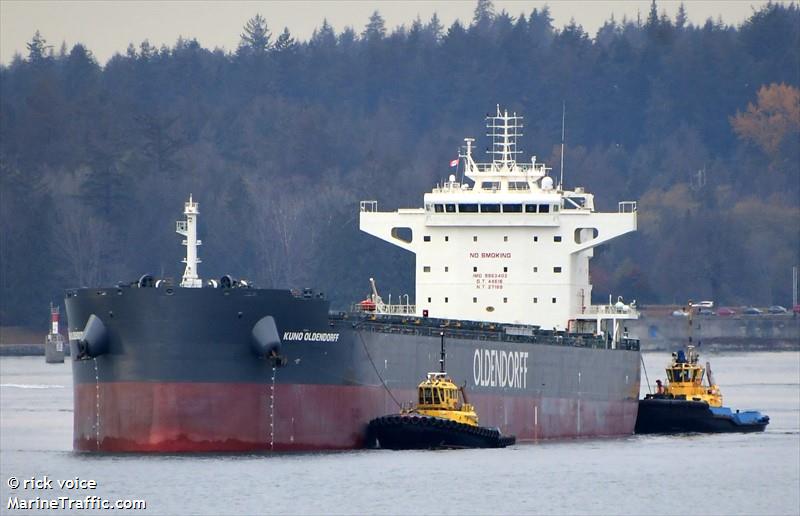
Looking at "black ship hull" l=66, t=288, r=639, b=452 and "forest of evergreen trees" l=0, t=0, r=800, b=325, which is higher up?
"forest of evergreen trees" l=0, t=0, r=800, b=325

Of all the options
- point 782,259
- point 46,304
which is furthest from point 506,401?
point 782,259

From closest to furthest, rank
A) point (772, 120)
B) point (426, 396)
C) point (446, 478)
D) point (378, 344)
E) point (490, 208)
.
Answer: point (446, 478) < point (426, 396) < point (378, 344) < point (490, 208) < point (772, 120)

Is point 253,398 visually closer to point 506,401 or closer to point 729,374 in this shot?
point 506,401

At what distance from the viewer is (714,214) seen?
118 metres

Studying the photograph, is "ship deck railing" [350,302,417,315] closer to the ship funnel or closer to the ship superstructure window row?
the ship superstructure window row

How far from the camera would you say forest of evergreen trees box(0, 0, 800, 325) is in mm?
98500

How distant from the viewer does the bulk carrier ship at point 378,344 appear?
36.8 metres

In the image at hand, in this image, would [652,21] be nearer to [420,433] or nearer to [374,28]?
[374,28]

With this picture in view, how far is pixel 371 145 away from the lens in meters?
130

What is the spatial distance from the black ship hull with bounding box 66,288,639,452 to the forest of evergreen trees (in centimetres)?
4802

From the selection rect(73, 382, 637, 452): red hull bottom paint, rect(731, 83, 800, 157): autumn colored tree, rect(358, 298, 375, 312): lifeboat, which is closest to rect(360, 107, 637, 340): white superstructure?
rect(358, 298, 375, 312): lifeboat

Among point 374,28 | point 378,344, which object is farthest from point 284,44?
point 378,344

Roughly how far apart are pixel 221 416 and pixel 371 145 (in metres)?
93.9

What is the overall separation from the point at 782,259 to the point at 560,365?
70878 millimetres
